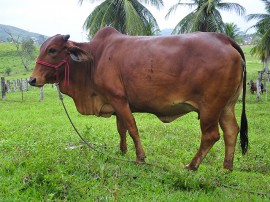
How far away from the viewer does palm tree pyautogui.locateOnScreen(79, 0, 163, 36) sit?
56.2 ft

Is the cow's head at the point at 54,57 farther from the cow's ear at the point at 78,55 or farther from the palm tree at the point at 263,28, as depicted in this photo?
the palm tree at the point at 263,28

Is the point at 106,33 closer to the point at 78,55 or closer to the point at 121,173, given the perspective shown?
the point at 78,55

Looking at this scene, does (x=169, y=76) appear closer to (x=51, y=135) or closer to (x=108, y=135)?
(x=108, y=135)

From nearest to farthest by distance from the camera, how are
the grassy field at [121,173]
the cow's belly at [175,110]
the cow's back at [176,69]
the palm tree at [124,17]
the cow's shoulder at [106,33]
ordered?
the grassy field at [121,173] < the cow's back at [176,69] < the cow's belly at [175,110] < the cow's shoulder at [106,33] < the palm tree at [124,17]

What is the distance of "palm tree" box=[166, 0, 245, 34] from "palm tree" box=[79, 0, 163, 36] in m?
1.69

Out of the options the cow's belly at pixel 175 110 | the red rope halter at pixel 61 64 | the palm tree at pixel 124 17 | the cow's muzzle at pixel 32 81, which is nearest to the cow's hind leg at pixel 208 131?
the cow's belly at pixel 175 110

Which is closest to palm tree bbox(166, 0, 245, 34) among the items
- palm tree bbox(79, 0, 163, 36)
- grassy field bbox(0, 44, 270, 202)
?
palm tree bbox(79, 0, 163, 36)

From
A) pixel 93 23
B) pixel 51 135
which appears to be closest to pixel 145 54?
pixel 51 135

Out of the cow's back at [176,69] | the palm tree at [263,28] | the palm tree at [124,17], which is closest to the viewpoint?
the cow's back at [176,69]

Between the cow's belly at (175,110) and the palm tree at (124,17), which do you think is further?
the palm tree at (124,17)

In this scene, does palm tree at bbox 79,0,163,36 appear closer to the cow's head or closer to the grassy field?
the grassy field

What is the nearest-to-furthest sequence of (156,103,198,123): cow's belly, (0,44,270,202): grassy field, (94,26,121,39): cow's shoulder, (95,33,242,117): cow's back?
(0,44,270,202): grassy field
(95,33,242,117): cow's back
(156,103,198,123): cow's belly
(94,26,121,39): cow's shoulder

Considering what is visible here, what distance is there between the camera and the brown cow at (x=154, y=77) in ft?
15.2

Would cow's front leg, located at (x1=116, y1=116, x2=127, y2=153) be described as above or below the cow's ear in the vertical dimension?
below
